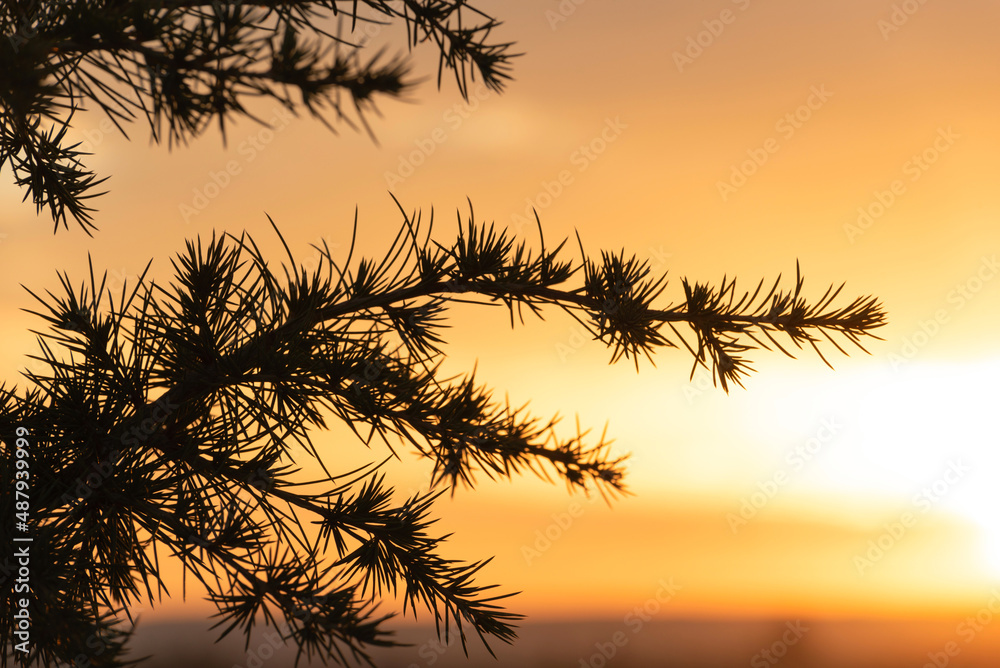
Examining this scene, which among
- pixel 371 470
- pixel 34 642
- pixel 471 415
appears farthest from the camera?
pixel 471 415

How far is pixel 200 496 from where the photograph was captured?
1.07 m

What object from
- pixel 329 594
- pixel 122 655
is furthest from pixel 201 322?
pixel 122 655

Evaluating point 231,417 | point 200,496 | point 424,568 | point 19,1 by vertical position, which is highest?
point 19,1

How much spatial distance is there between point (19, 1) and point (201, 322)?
54 centimetres

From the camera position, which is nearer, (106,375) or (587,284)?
(587,284)

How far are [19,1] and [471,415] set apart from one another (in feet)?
3.45

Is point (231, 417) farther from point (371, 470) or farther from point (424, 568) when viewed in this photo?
point (424, 568)

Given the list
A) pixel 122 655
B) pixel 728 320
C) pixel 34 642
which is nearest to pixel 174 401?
pixel 34 642

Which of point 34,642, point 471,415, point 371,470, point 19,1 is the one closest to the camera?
point 34,642

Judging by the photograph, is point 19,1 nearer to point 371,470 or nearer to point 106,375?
point 106,375

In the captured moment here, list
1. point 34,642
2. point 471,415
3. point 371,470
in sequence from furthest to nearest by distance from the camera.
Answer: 1. point 471,415
2. point 371,470
3. point 34,642

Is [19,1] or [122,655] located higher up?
[19,1]

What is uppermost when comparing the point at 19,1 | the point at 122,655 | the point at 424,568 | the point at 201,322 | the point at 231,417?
the point at 19,1

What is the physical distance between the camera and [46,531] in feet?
3.04
